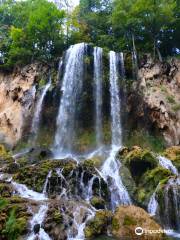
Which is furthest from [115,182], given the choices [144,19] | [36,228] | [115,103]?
[144,19]

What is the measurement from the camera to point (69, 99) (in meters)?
22.2

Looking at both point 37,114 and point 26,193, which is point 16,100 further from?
point 26,193

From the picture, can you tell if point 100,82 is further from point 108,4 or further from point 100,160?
point 108,4

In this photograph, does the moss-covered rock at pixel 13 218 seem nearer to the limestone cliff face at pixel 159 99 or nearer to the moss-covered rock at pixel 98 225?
the moss-covered rock at pixel 98 225

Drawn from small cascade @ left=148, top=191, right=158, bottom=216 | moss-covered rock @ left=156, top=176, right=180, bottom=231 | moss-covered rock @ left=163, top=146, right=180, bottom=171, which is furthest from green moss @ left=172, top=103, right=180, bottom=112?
small cascade @ left=148, top=191, right=158, bottom=216

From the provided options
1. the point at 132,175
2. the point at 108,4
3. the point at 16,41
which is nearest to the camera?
the point at 132,175

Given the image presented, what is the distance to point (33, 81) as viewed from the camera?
2389 centimetres

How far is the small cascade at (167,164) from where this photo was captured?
14.9 m

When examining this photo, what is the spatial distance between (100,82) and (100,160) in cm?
775

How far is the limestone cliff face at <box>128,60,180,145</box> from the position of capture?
20531mm

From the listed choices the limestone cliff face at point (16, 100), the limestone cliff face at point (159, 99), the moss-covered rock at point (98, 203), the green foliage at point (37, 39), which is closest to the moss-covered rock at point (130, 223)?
the moss-covered rock at point (98, 203)

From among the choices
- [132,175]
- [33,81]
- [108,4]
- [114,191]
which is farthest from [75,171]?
[108,4]

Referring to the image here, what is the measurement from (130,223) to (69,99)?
14151 millimetres

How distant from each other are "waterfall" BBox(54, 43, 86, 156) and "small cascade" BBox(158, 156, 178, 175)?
22.4 feet
